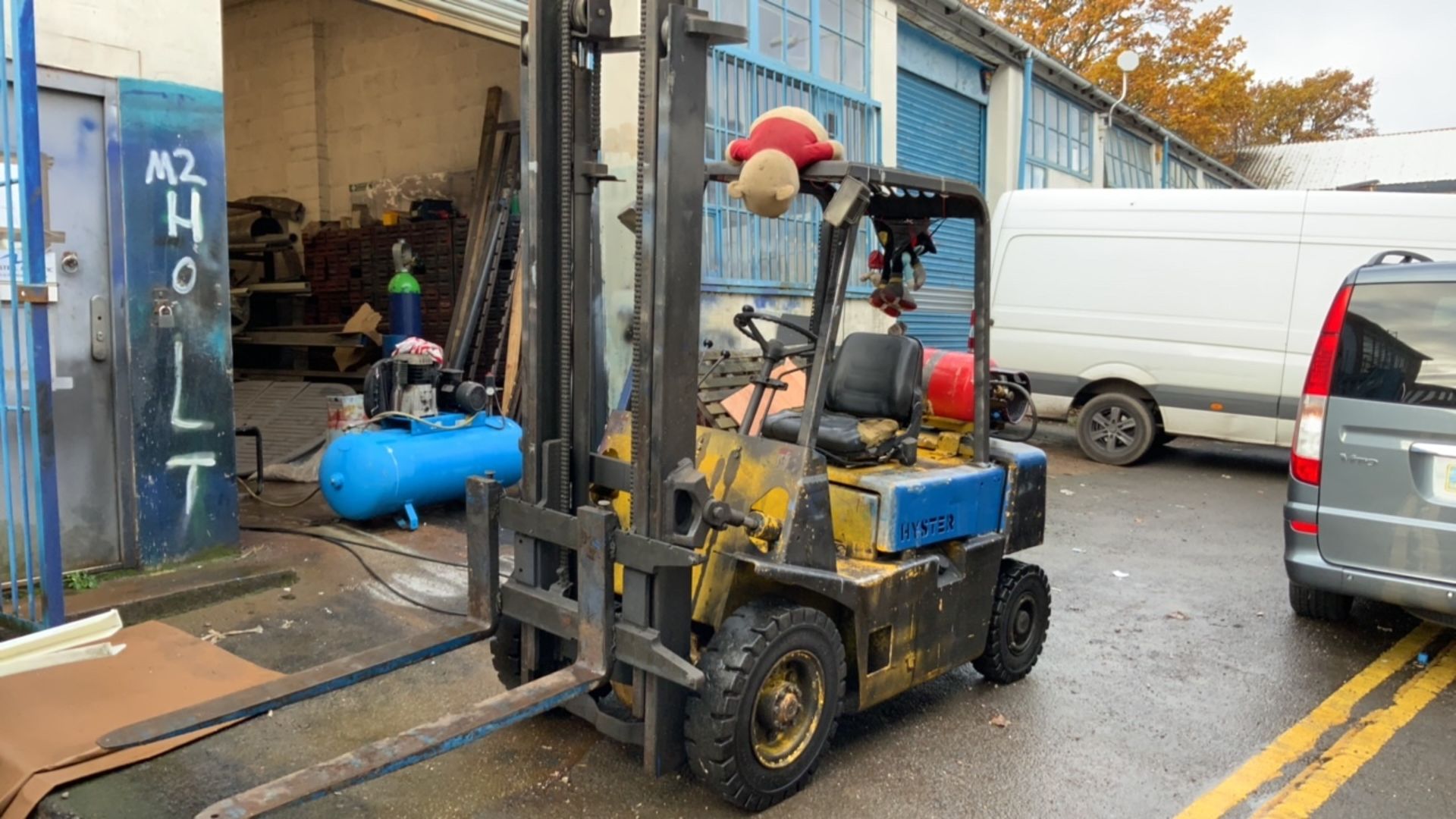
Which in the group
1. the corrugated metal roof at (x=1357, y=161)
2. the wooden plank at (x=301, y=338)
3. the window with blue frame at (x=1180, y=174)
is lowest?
the wooden plank at (x=301, y=338)

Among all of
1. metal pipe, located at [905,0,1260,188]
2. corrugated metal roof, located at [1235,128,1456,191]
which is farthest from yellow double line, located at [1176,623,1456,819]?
corrugated metal roof, located at [1235,128,1456,191]

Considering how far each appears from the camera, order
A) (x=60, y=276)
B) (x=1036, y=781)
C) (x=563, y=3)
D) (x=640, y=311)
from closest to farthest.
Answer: (x=640, y=311) → (x=563, y=3) → (x=1036, y=781) → (x=60, y=276)

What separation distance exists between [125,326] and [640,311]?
3.78m

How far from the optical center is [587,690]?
10.9ft

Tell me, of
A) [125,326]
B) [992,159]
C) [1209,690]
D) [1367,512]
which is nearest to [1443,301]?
[1367,512]

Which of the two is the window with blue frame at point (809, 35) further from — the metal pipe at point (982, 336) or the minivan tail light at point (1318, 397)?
the minivan tail light at point (1318, 397)

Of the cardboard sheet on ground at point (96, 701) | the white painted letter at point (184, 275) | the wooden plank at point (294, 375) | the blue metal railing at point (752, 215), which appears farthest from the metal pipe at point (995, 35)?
the cardboard sheet on ground at point (96, 701)

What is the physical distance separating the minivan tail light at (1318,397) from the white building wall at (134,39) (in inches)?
249

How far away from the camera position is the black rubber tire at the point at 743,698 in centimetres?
325

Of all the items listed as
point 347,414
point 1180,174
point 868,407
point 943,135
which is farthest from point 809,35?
point 1180,174

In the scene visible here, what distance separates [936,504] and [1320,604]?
10.1ft

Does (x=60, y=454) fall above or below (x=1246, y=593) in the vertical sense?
above

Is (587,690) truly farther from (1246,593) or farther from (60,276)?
(1246,593)

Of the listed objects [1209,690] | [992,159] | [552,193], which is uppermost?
[992,159]
